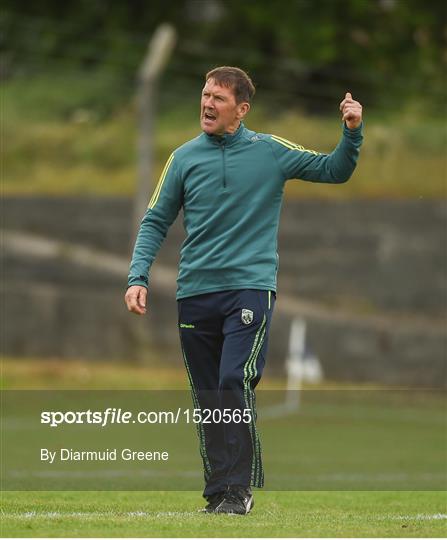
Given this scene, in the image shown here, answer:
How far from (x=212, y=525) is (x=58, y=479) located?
3.61 meters

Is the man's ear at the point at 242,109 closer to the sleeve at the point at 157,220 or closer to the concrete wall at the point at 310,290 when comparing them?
the sleeve at the point at 157,220

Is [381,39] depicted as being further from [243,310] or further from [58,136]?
[243,310]

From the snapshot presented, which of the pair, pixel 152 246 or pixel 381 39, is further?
pixel 381 39

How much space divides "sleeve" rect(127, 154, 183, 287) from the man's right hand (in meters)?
0.05

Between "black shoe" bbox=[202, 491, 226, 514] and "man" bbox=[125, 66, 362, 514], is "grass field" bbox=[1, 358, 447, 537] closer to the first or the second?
"black shoe" bbox=[202, 491, 226, 514]

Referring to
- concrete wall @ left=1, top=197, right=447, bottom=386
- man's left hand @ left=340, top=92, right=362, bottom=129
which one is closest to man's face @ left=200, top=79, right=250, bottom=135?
man's left hand @ left=340, top=92, right=362, bottom=129

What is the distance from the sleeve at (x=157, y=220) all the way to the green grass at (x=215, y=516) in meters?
Answer: 1.16

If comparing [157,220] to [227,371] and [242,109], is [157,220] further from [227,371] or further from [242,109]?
[227,371]

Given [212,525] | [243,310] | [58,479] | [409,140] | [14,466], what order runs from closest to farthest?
[212,525] < [243,310] < [58,479] < [14,466] < [409,140]

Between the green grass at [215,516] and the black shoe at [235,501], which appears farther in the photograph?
the black shoe at [235,501]

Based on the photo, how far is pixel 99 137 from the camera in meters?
28.0

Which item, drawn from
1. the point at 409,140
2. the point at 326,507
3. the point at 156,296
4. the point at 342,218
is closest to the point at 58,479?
the point at 326,507

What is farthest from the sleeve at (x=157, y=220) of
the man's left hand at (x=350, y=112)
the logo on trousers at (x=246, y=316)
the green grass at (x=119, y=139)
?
the green grass at (x=119, y=139)

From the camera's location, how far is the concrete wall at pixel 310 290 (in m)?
22.7
